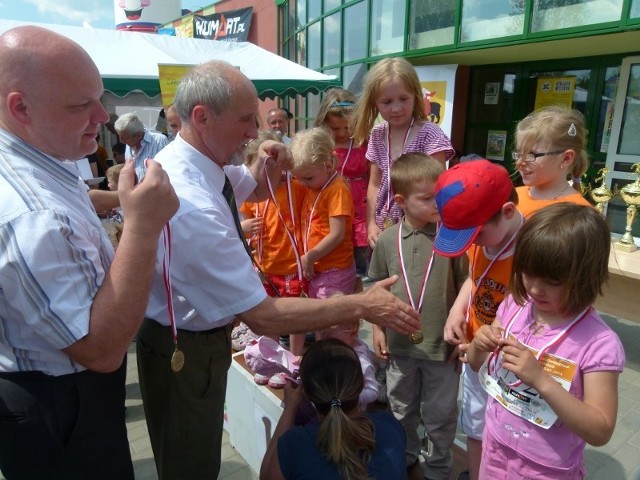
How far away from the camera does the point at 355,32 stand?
9242 millimetres

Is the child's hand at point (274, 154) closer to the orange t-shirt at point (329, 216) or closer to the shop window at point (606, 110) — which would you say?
the orange t-shirt at point (329, 216)

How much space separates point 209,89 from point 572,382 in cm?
146

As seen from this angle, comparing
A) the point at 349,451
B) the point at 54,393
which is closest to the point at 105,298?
the point at 54,393

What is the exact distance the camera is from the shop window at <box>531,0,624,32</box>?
4500 mm

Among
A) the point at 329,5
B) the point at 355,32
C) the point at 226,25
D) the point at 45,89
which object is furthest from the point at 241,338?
the point at 226,25

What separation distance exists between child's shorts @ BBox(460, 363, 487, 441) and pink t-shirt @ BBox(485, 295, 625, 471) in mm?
331

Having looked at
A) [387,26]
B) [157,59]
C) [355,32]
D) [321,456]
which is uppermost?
[355,32]

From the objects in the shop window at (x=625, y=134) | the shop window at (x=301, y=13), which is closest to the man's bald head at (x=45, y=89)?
the shop window at (x=625, y=134)

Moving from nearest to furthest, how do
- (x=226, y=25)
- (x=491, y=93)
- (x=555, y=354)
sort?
(x=555, y=354), (x=491, y=93), (x=226, y=25)

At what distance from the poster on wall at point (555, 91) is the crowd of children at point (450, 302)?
15.4 feet

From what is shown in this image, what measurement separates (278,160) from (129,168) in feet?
3.87

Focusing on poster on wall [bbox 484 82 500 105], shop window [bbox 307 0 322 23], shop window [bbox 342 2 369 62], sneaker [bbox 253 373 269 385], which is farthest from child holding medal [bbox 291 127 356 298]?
shop window [bbox 307 0 322 23]

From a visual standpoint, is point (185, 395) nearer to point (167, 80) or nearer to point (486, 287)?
point (486, 287)

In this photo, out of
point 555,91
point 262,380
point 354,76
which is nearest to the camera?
point 262,380
